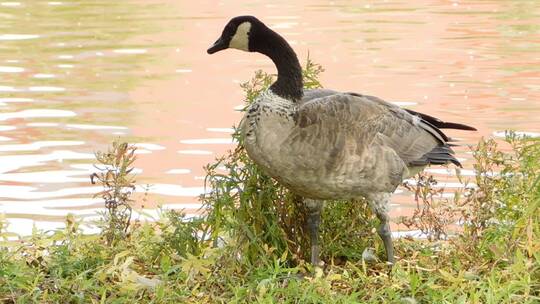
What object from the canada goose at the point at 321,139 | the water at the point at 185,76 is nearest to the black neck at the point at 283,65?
the canada goose at the point at 321,139

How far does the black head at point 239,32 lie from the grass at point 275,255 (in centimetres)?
46

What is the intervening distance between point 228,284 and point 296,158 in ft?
→ 2.80

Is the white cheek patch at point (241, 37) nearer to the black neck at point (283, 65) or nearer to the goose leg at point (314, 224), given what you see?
the black neck at point (283, 65)

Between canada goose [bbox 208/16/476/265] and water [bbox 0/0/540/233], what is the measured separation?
2.37 m

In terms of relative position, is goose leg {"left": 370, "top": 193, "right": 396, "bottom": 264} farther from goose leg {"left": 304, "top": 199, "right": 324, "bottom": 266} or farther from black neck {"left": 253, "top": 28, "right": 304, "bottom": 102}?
black neck {"left": 253, "top": 28, "right": 304, "bottom": 102}

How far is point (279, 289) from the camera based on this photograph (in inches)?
265

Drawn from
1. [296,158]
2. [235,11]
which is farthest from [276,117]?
[235,11]

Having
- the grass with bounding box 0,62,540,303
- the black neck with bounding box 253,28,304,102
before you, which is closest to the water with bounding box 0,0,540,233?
the grass with bounding box 0,62,540,303

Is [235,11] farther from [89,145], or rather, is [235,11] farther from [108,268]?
[108,268]

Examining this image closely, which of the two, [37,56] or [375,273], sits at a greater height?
[37,56]

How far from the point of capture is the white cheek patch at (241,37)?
7.65m

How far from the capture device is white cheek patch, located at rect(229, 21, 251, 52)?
7.65 metres

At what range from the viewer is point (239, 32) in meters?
7.68

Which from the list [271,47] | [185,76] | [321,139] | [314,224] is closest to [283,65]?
[271,47]
